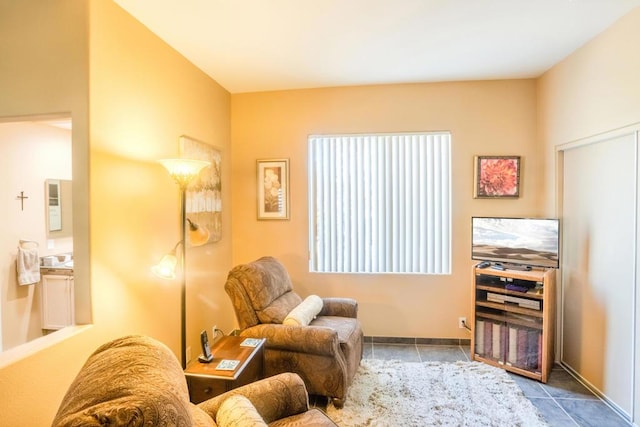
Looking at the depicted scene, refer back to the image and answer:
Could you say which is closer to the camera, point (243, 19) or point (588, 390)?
point (243, 19)

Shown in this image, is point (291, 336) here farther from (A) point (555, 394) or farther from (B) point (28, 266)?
(B) point (28, 266)

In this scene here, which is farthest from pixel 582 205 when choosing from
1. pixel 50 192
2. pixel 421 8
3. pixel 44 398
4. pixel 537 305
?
pixel 50 192

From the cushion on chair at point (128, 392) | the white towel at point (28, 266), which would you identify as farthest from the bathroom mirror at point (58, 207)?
the cushion on chair at point (128, 392)

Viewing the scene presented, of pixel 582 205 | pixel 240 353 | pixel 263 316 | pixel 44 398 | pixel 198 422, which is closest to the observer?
pixel 198 422

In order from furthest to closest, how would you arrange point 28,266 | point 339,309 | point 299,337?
point 28,266 → point 339,309 → point 299,337

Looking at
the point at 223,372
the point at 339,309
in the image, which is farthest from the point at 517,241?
the point at 223,372

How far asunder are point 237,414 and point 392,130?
3014 mm

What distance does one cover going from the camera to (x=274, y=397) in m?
1.58

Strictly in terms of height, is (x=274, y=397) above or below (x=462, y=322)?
above

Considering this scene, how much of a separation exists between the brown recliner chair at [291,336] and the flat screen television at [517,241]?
4.86ft

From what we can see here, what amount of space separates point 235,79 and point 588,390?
4258 mm

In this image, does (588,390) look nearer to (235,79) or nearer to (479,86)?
(479,86)

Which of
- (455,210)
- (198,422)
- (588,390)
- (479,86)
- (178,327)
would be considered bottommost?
(588,390)

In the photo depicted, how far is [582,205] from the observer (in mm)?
2717
